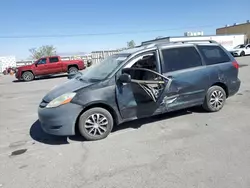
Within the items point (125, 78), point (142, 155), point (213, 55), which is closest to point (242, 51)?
point (213, 55)

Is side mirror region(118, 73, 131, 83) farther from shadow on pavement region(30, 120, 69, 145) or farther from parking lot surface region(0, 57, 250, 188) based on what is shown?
shadow on pavement region(30, 120, 69, 145)

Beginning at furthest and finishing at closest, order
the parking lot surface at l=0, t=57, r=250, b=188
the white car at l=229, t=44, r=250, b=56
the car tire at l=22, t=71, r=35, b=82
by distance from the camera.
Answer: the white car at l=229, t=44, r=250, b=56
the car tire at l=22, t=71, r=35, b=82
the parking lot surface at l=0, t=57, r=250, b=188

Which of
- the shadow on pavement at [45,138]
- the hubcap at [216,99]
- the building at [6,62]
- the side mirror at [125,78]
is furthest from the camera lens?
the building at [6,62]

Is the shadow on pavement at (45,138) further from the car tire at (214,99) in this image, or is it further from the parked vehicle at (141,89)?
the car tire at (214,99)

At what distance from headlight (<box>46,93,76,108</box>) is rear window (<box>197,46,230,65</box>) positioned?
322 centimetres

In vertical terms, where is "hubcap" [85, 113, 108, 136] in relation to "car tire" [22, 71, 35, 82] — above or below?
below

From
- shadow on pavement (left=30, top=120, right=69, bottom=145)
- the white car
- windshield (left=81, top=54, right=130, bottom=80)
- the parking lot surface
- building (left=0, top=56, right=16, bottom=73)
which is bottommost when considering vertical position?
the parking lot surface

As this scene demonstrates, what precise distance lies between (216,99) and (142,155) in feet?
9.33

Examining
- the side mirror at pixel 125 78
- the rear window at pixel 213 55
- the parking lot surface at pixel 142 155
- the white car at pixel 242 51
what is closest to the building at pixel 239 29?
the white car at pixel 242 51

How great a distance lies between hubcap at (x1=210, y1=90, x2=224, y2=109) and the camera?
5.22 meters

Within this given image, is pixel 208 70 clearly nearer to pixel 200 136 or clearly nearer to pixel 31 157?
pixel 200 136

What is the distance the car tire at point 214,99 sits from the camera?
5.16 m

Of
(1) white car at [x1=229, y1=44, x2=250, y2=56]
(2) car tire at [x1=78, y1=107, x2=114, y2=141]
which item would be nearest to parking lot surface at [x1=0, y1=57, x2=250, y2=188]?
(2) car tire at [x1=78, y1=107, x2=114, y2=141]

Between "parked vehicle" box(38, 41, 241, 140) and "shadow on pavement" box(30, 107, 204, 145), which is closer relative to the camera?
"parked vehicle" box(38, 41, 241, 140)
